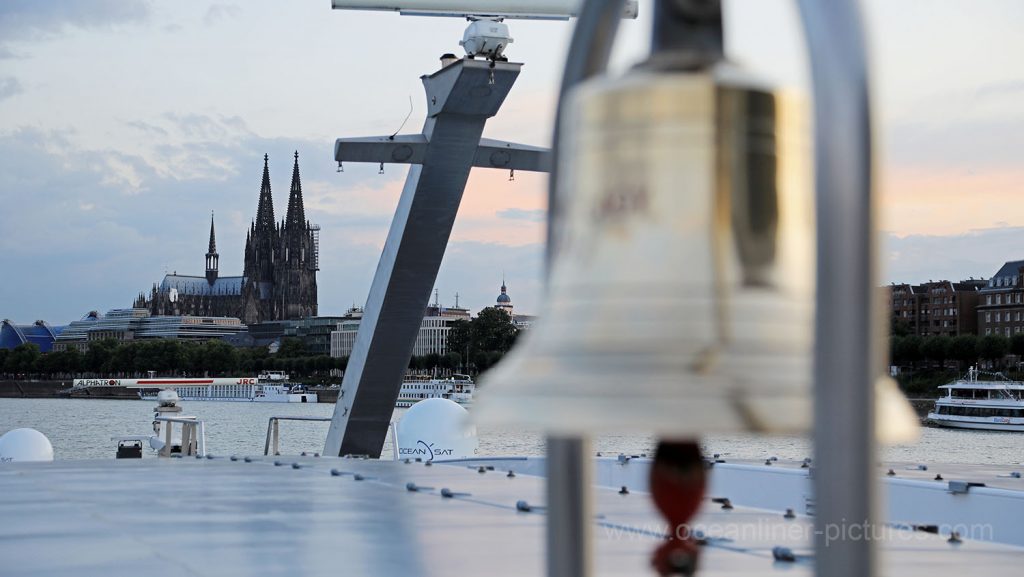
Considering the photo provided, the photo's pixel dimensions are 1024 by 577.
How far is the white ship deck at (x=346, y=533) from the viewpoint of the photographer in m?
3.49

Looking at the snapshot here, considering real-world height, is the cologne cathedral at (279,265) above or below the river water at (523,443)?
above

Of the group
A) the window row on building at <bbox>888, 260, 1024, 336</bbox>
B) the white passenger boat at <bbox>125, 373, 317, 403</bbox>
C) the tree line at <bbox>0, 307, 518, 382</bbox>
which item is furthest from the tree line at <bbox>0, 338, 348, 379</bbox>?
the window row on building at <bbox>888, 260, 1024, 336</bbox>

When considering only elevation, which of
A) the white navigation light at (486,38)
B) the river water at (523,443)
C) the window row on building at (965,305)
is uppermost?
the window row on building at (965,305)

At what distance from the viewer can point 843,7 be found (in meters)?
1.12

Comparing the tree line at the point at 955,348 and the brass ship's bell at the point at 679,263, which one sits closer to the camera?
the brass ship's bell at the point at 679,263

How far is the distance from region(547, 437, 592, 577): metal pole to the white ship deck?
6.09 feet

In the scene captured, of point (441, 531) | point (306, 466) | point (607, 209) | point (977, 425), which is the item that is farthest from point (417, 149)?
point (977, 425)

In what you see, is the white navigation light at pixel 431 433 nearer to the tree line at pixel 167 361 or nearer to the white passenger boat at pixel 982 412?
the white passenger boat at pixel 982 412

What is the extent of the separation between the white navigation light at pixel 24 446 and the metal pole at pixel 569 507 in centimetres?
1344

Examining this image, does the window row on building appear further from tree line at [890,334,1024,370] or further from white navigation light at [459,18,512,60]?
white navigation light at [459,18,512,60]

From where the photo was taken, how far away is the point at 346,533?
4.22 metres

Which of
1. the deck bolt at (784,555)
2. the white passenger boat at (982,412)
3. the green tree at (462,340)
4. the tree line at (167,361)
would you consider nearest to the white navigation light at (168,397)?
the deck bolt at (784,555)

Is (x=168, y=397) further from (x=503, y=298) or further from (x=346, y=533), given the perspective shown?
(x=503, y=298)

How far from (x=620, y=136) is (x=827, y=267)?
12.5 inches
